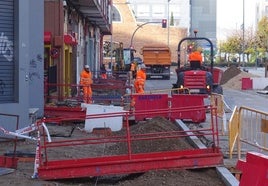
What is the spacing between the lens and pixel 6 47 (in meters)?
13.2

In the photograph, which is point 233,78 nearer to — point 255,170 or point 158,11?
point 255,170

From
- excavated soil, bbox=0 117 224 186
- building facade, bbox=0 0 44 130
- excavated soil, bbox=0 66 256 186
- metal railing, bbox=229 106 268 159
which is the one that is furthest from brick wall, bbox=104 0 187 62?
excavated soil, bbox=0 117 224 186

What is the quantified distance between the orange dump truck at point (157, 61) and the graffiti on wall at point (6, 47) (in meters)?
48.0

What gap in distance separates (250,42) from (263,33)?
1170 cm

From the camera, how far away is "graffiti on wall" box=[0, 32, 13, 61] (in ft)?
42.9

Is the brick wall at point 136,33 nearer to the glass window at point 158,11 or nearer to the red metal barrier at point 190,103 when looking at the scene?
the glass window at point 158,11

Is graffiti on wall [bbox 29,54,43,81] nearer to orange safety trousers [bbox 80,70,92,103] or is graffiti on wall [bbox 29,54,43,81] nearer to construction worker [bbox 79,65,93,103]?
construction worker [bbox 79,65,93,103]

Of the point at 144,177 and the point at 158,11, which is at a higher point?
the point at 158,11

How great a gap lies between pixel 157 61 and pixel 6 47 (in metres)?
48.6

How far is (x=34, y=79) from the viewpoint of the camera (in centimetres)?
1814

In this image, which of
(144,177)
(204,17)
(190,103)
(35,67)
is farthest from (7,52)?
(204,17)

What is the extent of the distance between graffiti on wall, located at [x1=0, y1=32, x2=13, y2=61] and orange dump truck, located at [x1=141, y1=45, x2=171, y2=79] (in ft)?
157

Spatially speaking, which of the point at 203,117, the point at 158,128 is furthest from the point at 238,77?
the point at 158,128

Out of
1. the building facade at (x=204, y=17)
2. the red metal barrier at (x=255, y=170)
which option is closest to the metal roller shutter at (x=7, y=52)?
the red metal barrier at (x=255, y=170)
